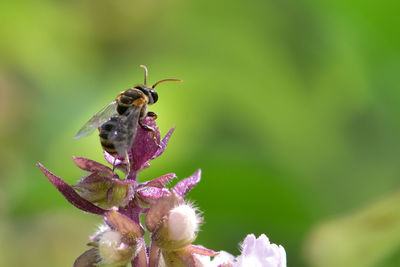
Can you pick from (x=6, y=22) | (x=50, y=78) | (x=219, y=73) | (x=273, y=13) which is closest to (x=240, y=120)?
(x=219, y=73)

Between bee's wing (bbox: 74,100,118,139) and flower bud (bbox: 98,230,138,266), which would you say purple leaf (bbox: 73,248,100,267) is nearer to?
flower bud (bbox: 98,230,138,266)

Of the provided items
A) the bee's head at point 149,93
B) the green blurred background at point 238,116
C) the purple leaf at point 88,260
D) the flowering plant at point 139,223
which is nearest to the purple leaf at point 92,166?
the flowering plant at point 139,223

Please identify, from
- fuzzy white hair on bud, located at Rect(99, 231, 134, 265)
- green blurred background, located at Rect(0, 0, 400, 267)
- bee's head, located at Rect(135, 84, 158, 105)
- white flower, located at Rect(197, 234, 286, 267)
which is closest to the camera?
fuzzy white hair on bud, located at Rect(99, 231, 134, 265)

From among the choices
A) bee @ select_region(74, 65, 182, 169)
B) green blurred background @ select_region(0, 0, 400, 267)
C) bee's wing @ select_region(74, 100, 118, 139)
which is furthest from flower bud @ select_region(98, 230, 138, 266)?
green blurred background @ select_region(0, 0, 400, 267)

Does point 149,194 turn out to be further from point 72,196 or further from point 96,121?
point 96,121

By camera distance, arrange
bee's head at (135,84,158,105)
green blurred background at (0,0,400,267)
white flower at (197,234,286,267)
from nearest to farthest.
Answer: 1. white flower at (197,234,286,267)
2. bee's head at (135,84,158,105)
3. green blurred background at (0,0,400,267)

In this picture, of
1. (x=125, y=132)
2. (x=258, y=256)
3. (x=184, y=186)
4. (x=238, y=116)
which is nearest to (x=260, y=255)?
(x=258, y=256)

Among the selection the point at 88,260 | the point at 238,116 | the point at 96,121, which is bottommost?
the point at 88,260
